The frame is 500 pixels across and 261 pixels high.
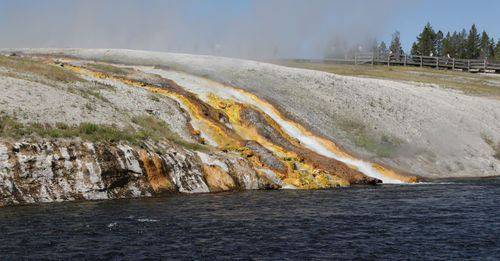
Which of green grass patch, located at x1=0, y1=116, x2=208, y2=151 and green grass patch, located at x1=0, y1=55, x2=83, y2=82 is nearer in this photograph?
green grass patch, located at x1=0, y1=116, x2=208, y2=151

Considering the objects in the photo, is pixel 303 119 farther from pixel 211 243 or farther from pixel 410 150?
pixel 211 243

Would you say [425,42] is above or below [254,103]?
above

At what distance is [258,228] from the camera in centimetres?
1580

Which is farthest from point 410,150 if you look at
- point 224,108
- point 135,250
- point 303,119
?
point 135,250

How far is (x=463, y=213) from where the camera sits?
18297 mm

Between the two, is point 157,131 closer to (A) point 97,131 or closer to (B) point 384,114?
(A) point 97,131

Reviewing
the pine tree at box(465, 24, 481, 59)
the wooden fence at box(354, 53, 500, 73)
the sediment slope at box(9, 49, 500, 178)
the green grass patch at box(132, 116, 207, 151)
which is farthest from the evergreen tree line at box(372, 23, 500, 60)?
the green grass patch at box(132, 116, 207, 151)

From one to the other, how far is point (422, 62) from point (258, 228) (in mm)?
72045

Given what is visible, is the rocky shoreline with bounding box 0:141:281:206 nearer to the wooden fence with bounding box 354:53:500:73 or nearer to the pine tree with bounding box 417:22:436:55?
the wooden fence with bounding box 354:53:500:73

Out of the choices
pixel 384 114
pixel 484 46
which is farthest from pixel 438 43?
pixel 384 114

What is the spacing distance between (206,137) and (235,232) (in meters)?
14.2

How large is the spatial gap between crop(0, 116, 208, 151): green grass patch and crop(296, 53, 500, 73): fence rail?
181 feet

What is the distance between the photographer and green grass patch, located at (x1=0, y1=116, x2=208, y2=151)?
2103 centimetres

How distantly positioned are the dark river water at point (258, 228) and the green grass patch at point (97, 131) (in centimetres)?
405
